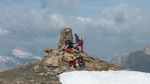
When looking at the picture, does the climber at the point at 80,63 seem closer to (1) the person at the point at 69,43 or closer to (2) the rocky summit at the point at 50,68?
(2) the rocky summit at the point at 50,68

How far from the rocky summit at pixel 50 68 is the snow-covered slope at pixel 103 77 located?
6.46ft

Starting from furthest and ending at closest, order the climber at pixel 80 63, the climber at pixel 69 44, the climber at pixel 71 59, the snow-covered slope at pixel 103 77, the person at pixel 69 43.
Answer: the person at pixel 69 43
the climber at pixel 69 44
the climber at pixel 80 63
the climber at pixel 71 59
the snow-covered slope at pixel 103 77

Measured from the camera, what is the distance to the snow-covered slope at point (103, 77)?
52244 mm

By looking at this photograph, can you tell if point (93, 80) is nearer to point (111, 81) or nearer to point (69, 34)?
point (111, 81)

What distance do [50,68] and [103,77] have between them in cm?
931

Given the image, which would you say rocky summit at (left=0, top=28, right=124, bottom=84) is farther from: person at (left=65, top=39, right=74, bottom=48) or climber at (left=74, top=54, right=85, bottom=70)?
person at (left=65, top=39, right=74, bottom=48)

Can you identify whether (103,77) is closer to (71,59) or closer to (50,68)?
(71,59)

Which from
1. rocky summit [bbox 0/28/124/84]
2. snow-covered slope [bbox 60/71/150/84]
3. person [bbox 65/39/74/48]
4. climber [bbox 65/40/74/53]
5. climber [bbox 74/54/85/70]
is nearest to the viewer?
snow-covered slope [bbox 60/71/150/84]

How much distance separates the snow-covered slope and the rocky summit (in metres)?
1.97

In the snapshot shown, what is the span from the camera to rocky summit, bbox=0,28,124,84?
5309 cm

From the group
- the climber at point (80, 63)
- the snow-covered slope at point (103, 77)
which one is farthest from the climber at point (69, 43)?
the snow-covered slope at point (103, 77)

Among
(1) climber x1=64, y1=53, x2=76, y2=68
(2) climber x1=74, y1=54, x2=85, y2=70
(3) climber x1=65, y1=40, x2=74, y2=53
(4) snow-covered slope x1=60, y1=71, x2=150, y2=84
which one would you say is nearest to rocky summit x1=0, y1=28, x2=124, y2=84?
(1) climber x1=64, y1=53, x2=76, y2=68

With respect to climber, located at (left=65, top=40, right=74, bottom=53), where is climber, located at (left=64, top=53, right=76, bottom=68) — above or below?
below

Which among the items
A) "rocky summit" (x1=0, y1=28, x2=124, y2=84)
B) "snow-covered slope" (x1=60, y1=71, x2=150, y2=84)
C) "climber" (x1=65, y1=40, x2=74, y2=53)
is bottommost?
"snow-covered slope" (x1=60, y1=71, x2=150, y2=84)
